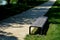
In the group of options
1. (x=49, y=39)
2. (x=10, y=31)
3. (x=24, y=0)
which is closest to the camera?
(x=49, y=39)

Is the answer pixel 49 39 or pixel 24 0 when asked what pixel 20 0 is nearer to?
pixel 24 0

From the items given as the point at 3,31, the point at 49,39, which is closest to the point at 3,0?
the point at 3,31

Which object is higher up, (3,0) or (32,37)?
(3,0)

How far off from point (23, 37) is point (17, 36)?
261 mm

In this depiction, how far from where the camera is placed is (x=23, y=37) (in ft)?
26.4

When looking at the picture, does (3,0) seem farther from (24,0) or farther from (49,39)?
(49,39)

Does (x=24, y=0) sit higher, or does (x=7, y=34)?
(x=24, y=0)

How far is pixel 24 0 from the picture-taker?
27.8 metres

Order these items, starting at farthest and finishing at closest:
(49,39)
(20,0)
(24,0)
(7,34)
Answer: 1. (24,0)
2. (20,0)
3. (7,34)
4. (49,39)

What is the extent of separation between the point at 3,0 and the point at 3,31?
18.2 metres

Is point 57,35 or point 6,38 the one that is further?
point 57,35

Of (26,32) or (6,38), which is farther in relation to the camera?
(26,32)

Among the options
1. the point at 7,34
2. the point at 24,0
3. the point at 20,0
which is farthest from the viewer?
the point at 24,0

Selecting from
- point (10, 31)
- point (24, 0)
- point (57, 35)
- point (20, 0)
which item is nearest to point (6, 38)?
point (10, 31)
